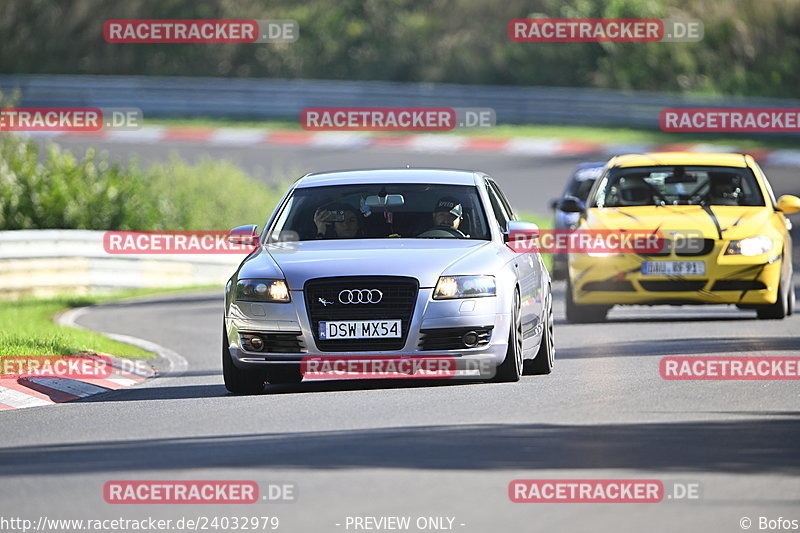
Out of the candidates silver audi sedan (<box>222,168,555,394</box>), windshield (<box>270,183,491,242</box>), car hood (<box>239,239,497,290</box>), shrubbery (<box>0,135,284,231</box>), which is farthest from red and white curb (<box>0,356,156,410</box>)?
shrubbery (<box>0,135,284,231</box>)

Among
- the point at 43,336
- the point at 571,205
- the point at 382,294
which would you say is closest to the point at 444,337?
the point at 382,294

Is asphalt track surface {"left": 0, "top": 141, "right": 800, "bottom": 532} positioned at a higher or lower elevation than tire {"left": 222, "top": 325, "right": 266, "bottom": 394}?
lower

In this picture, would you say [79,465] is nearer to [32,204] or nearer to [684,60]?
[32,204]

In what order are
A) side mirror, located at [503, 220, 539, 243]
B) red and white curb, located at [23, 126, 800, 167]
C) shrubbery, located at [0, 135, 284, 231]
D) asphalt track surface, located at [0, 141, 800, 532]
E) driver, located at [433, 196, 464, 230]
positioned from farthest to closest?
1. red and white curb, located at [23, 126, 800, 167]
2. shrubbery, located at [0, 135, 284, 231]
3. driver, located at [433, 196, 464, 230]
4. side mirror, located at [503, 220, 539, 243]
5. asphalt track surface, located at [0, 141, 800, 532]

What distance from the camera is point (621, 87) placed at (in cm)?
4481

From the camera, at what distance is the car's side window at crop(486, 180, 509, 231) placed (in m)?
13.6

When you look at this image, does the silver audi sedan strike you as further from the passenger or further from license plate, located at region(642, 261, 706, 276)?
license plate, located at region(642, 261, 706, 276)

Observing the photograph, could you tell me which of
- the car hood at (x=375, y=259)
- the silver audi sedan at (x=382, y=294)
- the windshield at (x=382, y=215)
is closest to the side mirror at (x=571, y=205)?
the windshield at (x=382, y=215)

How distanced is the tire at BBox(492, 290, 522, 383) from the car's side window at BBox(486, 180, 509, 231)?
1.11 m

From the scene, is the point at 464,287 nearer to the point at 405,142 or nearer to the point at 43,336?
the point at 43,336

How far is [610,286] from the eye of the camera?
57.5 feet

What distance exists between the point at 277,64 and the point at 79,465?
41204 mm

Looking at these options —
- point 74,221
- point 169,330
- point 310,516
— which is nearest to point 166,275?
point 74,221

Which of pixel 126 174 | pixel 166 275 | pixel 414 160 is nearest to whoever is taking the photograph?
pixel 166 275
